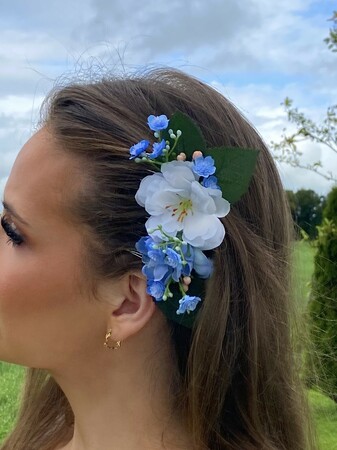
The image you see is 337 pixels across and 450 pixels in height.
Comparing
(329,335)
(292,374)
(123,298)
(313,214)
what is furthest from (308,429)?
(313,214)

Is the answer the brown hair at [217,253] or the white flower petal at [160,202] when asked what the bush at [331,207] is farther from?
the white flower petal at [160,202]

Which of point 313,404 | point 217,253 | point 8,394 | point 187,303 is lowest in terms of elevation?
point 8,394

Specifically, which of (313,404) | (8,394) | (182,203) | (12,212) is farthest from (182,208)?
(8,394)

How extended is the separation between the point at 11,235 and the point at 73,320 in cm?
23

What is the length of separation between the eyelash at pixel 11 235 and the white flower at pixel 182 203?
31 cm

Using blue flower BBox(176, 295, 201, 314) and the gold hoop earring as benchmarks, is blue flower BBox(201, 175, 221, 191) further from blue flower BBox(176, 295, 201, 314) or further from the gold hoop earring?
the gold hoop earring

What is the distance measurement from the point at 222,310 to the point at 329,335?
2879mm

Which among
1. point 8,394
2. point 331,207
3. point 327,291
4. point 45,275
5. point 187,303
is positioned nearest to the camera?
point 187,303

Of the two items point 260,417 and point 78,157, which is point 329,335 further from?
point 78,157

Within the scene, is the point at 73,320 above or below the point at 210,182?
below

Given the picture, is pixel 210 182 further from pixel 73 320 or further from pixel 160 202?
pixel 73 320

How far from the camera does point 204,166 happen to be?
1.45 meters

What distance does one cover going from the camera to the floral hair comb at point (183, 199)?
4.74 feet

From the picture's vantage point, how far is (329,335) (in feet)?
13.8
